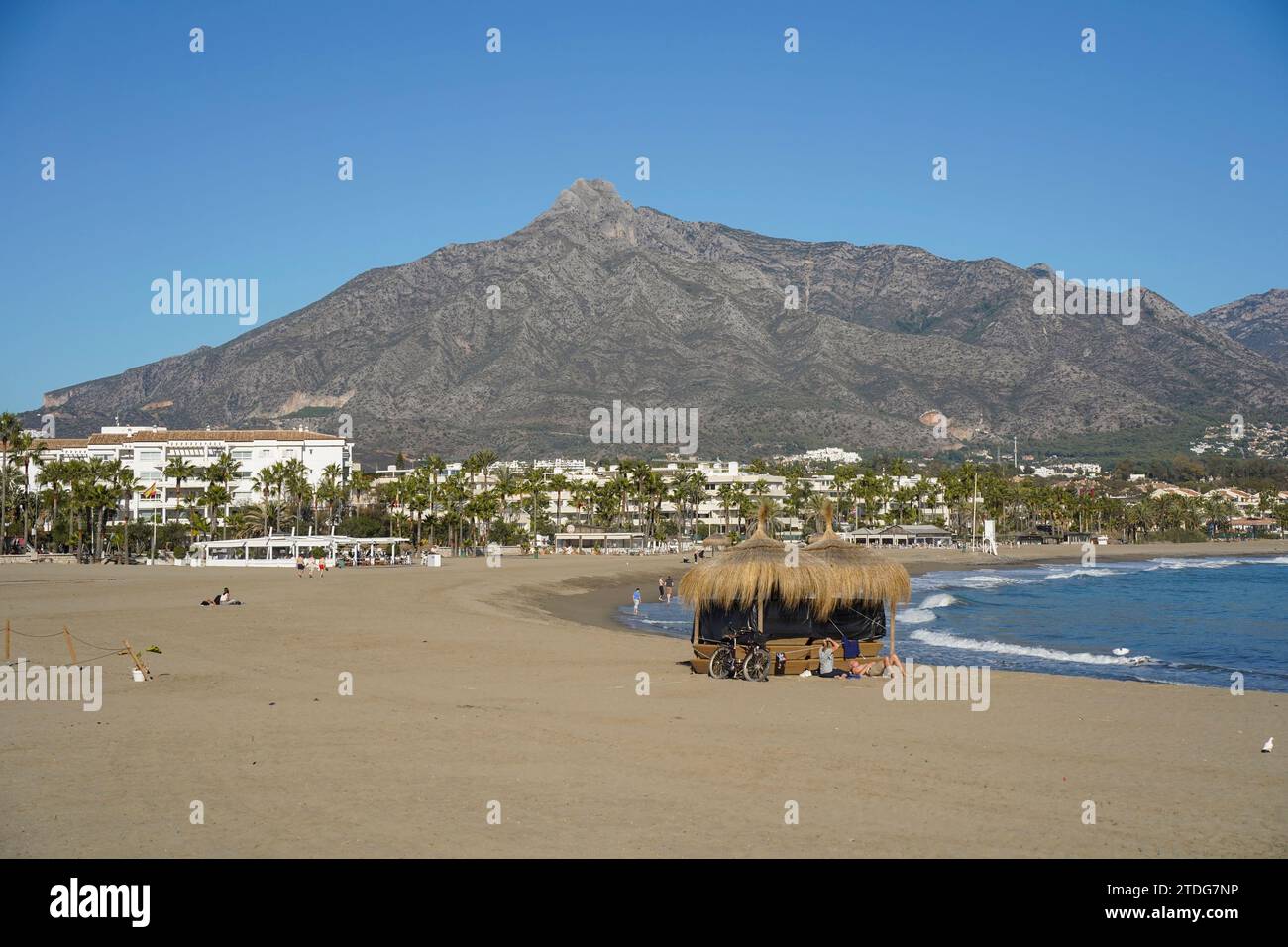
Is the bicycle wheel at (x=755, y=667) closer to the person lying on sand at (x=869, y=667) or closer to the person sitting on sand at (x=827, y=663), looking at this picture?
the person sitting on sand at (x=827, y=663)

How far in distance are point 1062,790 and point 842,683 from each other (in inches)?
301

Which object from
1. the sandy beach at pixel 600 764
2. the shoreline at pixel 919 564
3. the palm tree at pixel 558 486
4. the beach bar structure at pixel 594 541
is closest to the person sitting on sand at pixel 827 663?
the sandy beach at pixel 600 764

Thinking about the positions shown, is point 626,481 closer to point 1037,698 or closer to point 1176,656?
point 1176,656

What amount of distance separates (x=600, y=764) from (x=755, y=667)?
24.8 ft

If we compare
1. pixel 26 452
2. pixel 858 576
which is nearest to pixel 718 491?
pixel 26 452

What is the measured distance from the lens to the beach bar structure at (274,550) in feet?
197

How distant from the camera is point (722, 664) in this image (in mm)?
18766

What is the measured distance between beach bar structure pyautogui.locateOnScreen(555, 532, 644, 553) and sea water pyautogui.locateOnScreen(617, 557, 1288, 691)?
151ft

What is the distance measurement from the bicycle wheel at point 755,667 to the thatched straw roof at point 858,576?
185 cm

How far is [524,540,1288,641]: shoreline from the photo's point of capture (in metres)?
38.1

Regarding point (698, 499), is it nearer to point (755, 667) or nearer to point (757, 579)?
point (757, 579)

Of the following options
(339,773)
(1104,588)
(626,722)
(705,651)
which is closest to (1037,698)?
(705,651)
